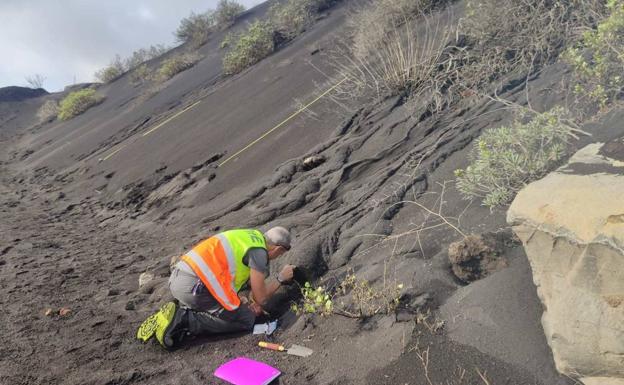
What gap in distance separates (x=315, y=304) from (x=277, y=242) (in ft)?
2.42

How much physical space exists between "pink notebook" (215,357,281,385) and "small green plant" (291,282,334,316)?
59 centimetres

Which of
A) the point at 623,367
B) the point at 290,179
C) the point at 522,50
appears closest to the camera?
the point at 623,367

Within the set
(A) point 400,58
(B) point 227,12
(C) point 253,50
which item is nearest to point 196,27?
(B) point 227,12

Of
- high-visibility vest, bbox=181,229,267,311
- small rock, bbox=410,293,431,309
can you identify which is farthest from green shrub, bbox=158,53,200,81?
small rock, bbox=410,293,431,309

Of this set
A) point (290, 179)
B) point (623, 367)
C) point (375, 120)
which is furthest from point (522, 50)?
point (623, 367)

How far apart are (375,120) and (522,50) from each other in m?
2.37

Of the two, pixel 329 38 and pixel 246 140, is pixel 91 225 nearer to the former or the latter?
pixel 246 140

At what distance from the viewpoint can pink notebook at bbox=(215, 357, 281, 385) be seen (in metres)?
3.33

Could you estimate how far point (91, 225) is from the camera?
9648 mm

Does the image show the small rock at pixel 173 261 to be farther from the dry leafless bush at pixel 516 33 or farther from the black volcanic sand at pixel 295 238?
the dry leafless bush at pixel 516 33

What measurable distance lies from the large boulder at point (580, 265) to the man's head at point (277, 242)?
2.11 meters

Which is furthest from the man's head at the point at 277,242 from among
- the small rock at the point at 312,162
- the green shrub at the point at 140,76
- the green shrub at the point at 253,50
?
the green shrub at the point at 140,76

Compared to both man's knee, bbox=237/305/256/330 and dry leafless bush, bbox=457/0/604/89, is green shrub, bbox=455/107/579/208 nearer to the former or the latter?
man's knee, bbox=237/305/256/330

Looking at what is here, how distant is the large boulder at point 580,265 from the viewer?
243 centimetres
